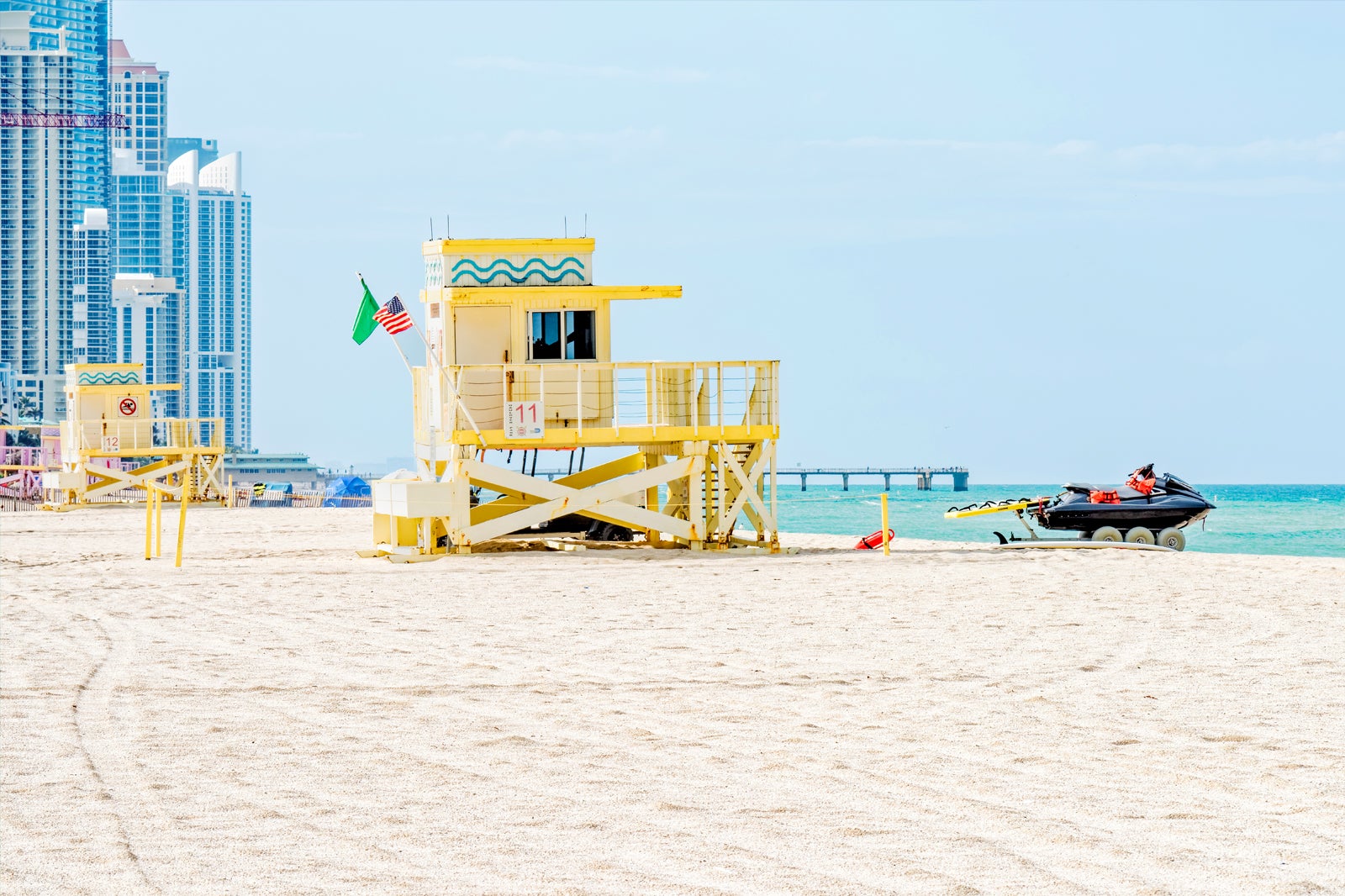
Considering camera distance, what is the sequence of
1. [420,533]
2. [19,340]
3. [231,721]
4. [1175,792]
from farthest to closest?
[19,340] → [420,533] → [231,721] → [1175,792]

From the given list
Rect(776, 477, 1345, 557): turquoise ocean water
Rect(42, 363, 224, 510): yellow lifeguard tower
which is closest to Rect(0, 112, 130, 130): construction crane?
Rect(776, 477, 1345, 557): turquoise ocean water

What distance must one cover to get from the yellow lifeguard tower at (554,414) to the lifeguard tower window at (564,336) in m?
0.02

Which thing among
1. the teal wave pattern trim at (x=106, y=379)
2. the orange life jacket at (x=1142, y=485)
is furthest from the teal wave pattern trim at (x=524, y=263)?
the teal wave pattern trim at (x=106, y=379)

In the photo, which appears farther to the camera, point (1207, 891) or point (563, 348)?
point (563, 348)

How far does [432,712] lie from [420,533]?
11.0 meters

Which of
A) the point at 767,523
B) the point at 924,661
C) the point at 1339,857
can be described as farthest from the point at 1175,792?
the point at 767,523

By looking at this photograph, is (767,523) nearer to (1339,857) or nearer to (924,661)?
(924,661)

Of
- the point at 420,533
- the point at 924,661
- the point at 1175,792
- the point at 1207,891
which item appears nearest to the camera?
the point at 1207,891

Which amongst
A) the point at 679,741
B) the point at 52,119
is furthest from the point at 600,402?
the point at 52,119

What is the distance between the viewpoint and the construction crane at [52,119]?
149m

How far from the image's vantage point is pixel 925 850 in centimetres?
503

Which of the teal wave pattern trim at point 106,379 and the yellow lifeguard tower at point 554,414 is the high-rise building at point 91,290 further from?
the yellow lifeguard tower at point 554,414

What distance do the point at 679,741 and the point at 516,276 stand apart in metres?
12.7

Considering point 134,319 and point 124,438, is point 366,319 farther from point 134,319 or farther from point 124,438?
point 134,319
